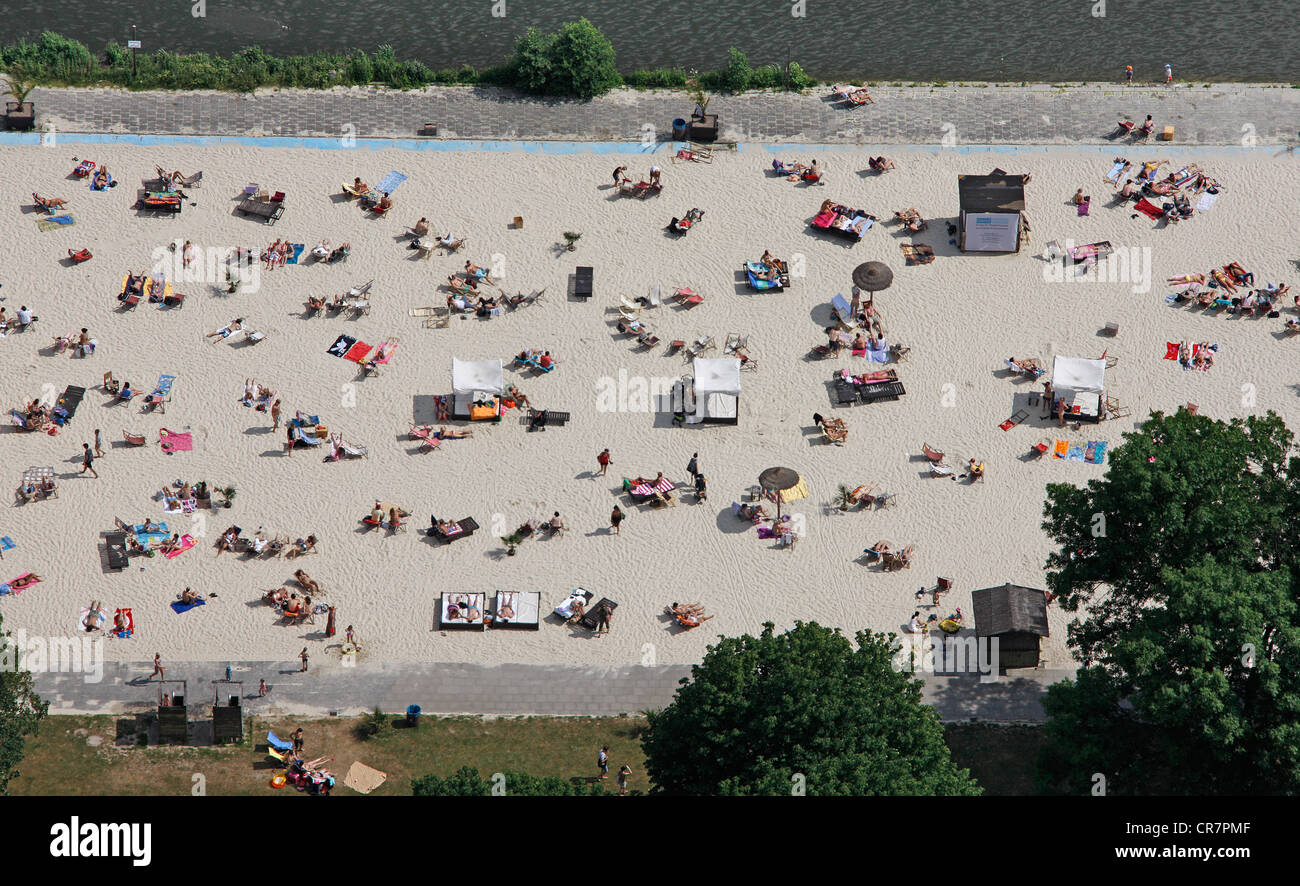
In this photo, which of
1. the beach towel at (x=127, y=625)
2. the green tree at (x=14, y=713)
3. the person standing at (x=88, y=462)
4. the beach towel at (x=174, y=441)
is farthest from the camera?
the beach towel at (x=174, y=441)

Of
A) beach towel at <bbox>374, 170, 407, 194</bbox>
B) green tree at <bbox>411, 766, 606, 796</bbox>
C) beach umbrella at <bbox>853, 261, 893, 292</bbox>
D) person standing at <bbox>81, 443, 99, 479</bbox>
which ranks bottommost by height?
green tree at <bbox>411, 766, 606, 796</bbox>

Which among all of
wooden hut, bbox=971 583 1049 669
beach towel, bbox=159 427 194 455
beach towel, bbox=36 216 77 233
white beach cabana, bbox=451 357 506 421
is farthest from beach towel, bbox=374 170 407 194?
wooden hut, bbox=971 583 1049 669

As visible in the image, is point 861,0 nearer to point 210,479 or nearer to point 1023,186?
point 1023,186

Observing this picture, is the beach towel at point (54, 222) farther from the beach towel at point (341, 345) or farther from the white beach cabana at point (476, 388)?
the white beach cabana at point (476, 388)

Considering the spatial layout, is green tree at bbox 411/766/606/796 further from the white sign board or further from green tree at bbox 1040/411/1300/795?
the white sign board

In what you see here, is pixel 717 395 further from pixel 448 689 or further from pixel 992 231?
pixel 448 689

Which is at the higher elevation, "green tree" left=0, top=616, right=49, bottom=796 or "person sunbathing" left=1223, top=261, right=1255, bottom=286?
"person sunbathing" left=1223, top=261, right=1255, bottom=286

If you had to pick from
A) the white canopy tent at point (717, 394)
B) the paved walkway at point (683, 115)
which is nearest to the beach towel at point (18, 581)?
the white canopy tent at point (717, 394)
